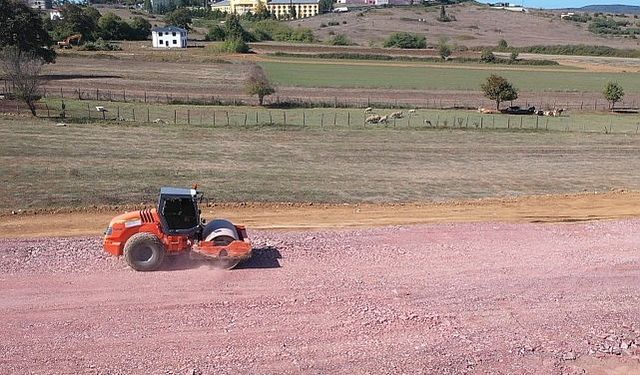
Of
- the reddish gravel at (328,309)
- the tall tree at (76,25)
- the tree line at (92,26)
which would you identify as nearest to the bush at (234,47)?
the tree line at (92,26)

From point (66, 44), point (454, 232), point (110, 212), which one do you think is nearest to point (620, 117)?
point (454, 232)

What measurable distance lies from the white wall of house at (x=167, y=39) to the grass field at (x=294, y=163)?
8835cm

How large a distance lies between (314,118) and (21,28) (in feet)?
102

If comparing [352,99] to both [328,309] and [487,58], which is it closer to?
[328,309]

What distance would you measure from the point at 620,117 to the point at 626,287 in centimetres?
4861

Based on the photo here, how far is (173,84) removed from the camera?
73.5 m

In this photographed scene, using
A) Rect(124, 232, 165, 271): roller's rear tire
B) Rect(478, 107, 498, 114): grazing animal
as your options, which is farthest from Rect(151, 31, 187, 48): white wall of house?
Rect(124, 232, 165, 271): roller's rear tire

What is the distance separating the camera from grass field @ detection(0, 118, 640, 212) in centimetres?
2798

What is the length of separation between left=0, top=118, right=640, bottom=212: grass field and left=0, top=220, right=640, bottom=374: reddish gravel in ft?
25.7

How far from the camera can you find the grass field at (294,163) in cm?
2798

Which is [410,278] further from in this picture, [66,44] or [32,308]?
[66,44]

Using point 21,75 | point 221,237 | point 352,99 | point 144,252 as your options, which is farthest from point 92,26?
point 221,237

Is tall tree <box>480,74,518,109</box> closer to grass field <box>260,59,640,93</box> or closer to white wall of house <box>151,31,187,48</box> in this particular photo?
grass field <box>260,59,640,93</box>

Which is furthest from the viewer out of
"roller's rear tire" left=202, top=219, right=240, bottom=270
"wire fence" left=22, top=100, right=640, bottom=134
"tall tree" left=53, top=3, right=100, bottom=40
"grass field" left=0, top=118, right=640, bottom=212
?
"tall tree" left=53, top=3, right=100, bottom=40
